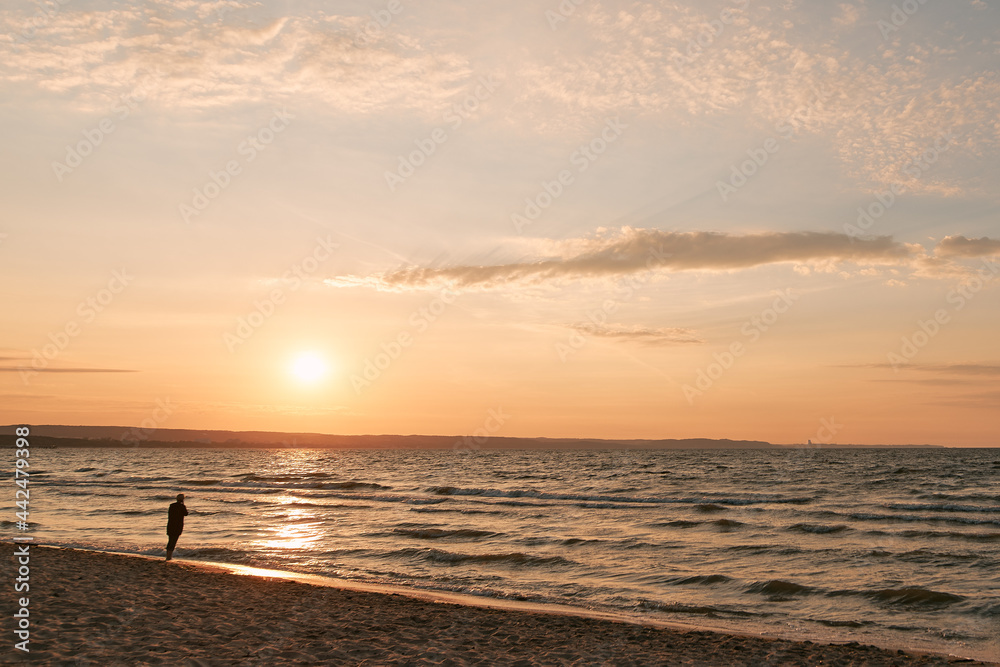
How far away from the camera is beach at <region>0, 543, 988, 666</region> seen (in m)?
10.8

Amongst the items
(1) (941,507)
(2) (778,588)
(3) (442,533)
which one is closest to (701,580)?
(2) (778,588)

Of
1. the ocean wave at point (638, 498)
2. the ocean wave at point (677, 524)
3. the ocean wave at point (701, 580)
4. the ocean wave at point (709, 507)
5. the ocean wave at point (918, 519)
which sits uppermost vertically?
the ocean wave at point (701, 580)

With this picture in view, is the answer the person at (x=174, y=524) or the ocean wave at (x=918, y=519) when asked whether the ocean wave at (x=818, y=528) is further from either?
the person at (x=174, y=524)

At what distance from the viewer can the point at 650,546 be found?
2678 centimetres

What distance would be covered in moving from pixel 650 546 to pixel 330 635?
17370 millimetres

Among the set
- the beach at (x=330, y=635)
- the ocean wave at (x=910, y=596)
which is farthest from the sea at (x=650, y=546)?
the beach at (x=330, y=635)

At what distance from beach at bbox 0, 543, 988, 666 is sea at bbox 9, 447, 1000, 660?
265 cm

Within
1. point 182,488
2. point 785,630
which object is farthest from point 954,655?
point 182,488

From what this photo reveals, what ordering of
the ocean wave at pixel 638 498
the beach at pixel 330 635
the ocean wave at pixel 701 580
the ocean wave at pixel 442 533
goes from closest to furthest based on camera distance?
the beach at pixel 330 635 < the ocean wave at pixel 701 580 < the ocean wave at pixel 442 533 < the ocean wave at pixel 638 498

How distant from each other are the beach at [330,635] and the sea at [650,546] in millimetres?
2654

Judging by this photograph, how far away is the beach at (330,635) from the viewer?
10.8m

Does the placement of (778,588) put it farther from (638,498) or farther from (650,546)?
(638,498)

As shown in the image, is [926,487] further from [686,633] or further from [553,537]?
[686,633]

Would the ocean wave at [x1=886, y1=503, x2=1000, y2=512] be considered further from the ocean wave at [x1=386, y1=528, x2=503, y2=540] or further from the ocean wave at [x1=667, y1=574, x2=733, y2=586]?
the ocean wave at [x1=386, y1=528, x2=503, y2=540]
